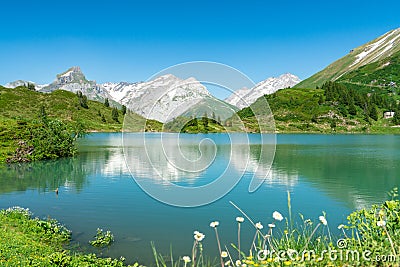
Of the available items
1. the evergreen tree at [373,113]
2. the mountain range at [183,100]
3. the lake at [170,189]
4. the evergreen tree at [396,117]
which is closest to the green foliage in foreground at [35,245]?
the lake at [170,189]

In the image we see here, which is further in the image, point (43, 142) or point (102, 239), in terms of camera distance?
point (43, 142)

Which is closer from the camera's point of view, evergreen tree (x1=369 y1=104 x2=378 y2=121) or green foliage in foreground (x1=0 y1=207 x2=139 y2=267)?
green foliage in foreground (x1=0 y1=207 x2=139 y2=267)

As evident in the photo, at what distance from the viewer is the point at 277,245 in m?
8.02

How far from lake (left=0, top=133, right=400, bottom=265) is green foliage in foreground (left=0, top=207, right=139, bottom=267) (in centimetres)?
112

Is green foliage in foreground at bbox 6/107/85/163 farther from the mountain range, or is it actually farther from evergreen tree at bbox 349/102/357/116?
evergreen tree at bbox 349/102/357/116

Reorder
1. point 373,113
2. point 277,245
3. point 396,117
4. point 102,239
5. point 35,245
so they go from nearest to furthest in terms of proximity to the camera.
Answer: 1. point 277,245
2. point 35,245
3. point 102,239
4. point 396,117
5. point 373,113

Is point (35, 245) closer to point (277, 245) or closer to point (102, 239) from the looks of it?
point (102, 239)

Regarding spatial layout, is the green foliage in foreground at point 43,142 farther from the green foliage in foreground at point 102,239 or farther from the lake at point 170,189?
the green foliage in foreground at point 102,239

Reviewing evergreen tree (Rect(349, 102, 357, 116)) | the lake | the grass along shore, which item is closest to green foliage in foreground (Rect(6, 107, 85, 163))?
the lake

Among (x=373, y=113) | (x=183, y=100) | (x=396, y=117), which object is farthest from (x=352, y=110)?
(x=183, y=100)

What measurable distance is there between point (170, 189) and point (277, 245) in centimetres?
853

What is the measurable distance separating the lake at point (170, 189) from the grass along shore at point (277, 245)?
1.72 metres

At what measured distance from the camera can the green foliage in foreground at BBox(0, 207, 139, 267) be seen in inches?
444

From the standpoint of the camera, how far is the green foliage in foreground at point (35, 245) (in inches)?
444
